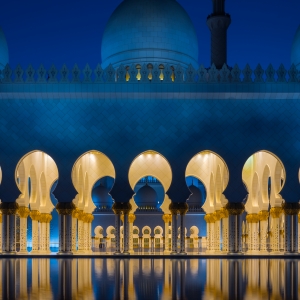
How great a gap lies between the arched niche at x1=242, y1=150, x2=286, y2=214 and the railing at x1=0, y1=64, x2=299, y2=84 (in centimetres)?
217

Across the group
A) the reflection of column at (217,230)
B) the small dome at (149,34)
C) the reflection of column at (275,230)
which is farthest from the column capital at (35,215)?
the reflection of column at (275,230)

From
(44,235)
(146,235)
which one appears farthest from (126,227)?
(146,235)

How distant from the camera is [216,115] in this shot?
11.3 m

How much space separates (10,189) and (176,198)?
3.53m

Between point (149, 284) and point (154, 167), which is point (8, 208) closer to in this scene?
point (154, 167)

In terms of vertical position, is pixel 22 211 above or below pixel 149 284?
above

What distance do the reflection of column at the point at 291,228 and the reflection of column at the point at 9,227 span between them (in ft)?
18.7

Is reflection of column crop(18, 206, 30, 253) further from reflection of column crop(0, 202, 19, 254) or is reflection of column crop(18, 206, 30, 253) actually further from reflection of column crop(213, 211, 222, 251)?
reflection of column crop(213, 211, 222, 251)

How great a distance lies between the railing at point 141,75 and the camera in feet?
37.0

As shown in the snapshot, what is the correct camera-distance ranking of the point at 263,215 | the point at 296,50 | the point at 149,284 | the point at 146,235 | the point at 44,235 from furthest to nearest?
the point at 146,235 → the point at 263,215 → the point at 296,50 → the point at 44,235 → the point at 149,284

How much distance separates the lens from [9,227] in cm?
1084

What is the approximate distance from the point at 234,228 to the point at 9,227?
4731 mm

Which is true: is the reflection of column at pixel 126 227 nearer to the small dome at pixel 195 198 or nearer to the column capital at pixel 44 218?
the column capital at pixel 44 218

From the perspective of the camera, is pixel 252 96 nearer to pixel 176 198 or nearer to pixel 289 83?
pixel 289 83
